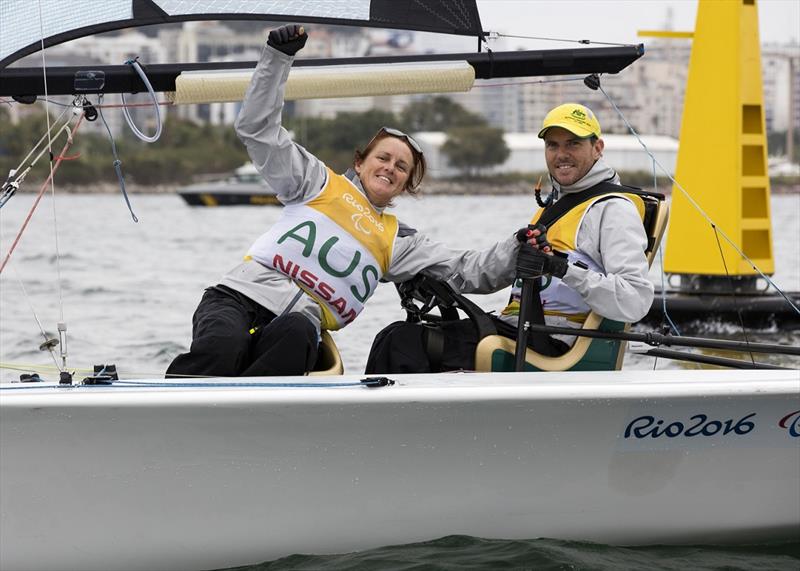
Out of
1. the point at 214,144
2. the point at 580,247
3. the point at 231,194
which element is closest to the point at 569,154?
the point at 580,247

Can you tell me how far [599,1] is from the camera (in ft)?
16.9

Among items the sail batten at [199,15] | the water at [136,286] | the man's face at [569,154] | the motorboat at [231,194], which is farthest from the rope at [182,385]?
the motorboat at [231,194]

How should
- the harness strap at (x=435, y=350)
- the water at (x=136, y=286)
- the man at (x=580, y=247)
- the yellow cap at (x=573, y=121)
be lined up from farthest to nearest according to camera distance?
the water at (x=136, y=286) → the harness strap at (x=435, y=350) → the yellow cap at (x=573, y=121) → the man at (x=580, y=247)

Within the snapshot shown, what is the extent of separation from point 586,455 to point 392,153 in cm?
100

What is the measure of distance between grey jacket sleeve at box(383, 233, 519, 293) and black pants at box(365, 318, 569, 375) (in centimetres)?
11

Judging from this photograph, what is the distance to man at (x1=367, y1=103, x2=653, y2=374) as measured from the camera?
3.52 meters

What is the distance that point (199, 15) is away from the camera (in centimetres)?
423

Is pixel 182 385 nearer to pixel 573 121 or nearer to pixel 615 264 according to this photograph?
pixel 615 264

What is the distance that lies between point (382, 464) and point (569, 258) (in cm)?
82

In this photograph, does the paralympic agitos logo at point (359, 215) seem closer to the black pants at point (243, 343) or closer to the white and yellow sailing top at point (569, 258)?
the black pants at point (243, 343)

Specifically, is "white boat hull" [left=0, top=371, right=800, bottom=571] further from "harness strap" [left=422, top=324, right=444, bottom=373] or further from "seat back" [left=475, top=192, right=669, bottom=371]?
"harness strap" [left=422, top=324, right=444, bottom=373]

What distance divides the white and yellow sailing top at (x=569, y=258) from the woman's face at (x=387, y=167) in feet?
1.47

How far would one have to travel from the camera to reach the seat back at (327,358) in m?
3.63

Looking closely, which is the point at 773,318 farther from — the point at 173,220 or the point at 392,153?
the point at 173,220
